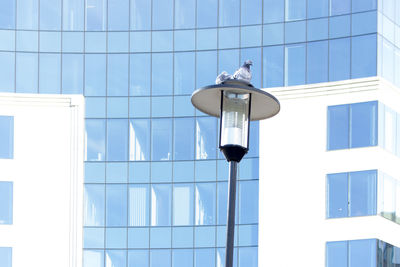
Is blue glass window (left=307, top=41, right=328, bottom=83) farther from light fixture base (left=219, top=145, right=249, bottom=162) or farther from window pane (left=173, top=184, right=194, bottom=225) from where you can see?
light fixture base (left=219, top=145, right=249, bottom=162)

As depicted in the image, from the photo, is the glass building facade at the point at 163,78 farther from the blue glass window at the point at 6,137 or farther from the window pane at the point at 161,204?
the blue glass window at the point at 6,137

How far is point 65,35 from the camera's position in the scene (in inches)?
1738

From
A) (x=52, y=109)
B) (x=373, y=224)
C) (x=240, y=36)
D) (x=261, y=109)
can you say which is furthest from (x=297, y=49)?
(x=261, y=109)

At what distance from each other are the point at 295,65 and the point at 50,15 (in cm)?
1119

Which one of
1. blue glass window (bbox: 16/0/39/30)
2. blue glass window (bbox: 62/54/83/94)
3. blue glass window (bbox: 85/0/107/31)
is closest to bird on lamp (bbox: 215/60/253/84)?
blue glass window (bbox: 62/54/83/94)

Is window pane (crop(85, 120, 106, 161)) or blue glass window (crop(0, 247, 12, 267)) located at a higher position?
window pane (crop(85, 120, 106, 161))

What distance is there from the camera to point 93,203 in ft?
141

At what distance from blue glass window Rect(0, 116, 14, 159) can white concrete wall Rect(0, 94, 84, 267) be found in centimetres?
17

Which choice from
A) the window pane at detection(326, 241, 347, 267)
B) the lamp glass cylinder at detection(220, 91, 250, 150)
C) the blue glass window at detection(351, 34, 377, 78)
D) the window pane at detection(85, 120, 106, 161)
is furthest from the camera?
the window pane at detection(85, 120, 106, 161)

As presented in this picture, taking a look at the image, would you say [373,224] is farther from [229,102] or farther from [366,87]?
[229,102]

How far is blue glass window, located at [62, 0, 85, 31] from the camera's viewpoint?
44375 mm

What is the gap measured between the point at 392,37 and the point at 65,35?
1416 centimetres

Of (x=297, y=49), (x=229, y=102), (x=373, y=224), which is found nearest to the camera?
(x=229, y=102)

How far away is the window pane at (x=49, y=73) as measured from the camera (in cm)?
4369
